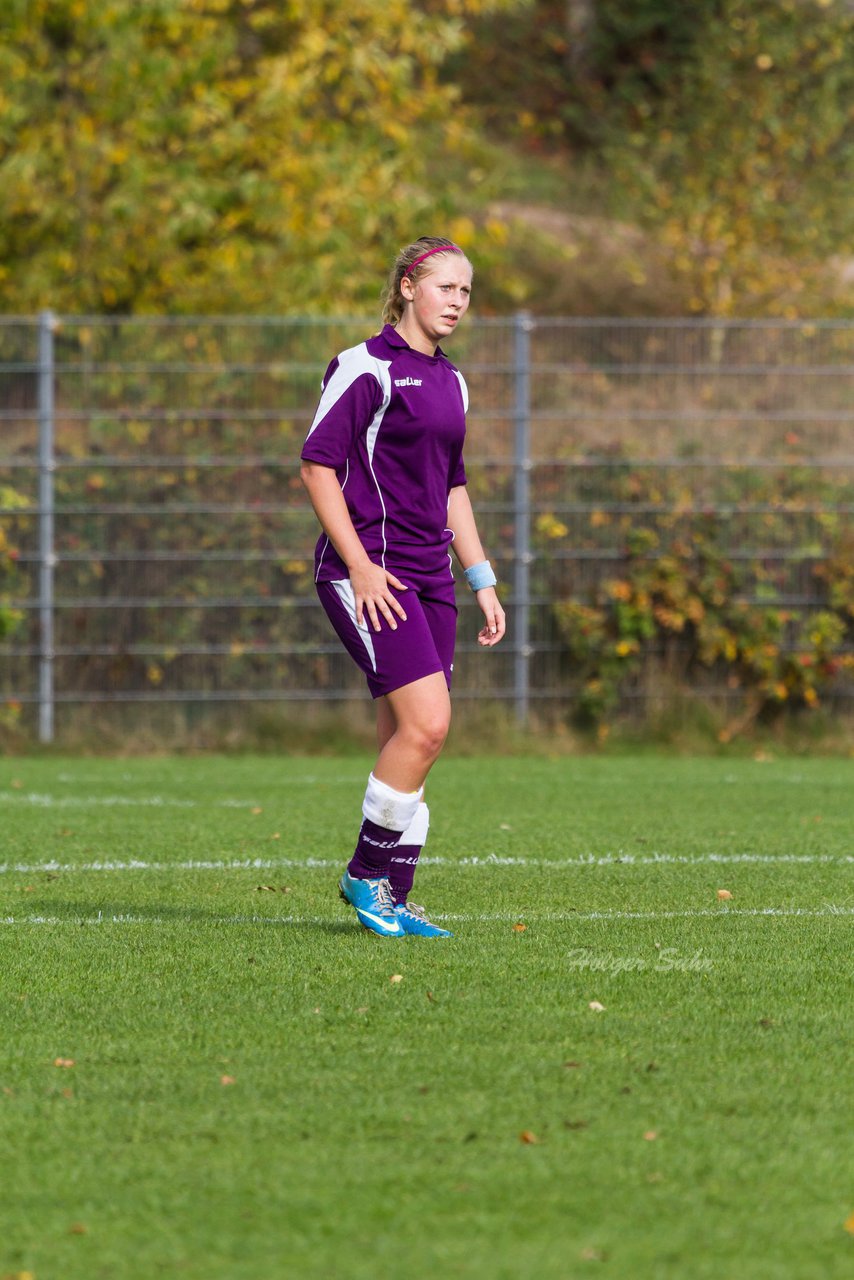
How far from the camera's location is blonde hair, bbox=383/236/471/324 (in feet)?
18.4

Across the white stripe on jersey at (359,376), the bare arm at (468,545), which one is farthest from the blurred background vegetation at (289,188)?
the white stripe on jersey at (359,376)

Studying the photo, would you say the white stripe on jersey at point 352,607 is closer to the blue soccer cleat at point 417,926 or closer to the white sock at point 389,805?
the white sock at point 389,805

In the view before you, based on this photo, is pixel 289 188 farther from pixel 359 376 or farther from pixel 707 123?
pixel 359 376

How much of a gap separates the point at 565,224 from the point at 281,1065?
64.5 ft

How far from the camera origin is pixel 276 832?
27.6ft

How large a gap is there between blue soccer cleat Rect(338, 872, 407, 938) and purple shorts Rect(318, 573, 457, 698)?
0.59 m

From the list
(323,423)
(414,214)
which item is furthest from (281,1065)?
(414,214)

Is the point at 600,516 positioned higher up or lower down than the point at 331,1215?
higher up

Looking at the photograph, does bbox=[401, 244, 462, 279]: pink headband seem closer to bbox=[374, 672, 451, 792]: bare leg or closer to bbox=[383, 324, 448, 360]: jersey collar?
bbox=[383, 324, 448, 360]: jersey collar

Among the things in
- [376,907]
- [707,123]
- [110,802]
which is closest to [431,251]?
[376,907]

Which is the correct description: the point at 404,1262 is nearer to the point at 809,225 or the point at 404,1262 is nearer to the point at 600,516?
the point at 600,516

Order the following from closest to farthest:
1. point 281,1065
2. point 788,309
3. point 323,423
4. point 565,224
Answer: point 281,1065 → point 323,423 → point 788,309 → point 565,224

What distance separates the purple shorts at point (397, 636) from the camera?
552 centimetres

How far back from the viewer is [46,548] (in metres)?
12.9
